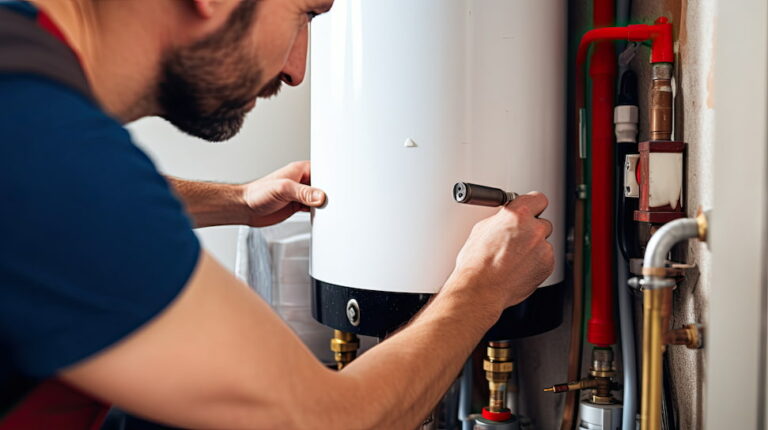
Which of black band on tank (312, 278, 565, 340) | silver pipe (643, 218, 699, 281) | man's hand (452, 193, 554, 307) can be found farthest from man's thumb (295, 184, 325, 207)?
silver pipe (643, 218, 699, 281)

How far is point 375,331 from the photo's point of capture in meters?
0.86

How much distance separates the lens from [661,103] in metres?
0.80

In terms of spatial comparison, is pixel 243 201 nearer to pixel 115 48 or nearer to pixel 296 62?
pixel 296 62

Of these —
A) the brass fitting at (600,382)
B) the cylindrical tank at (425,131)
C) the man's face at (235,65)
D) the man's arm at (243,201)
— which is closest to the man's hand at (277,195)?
the man's arm at (243,201)

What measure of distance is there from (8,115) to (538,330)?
65cm

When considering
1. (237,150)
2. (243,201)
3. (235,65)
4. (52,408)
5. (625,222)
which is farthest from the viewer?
(237,150)

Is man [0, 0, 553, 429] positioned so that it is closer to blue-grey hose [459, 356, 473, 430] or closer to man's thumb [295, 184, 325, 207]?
man's thumb [295, 184, 325, 207]

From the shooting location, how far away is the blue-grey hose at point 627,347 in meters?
0.90

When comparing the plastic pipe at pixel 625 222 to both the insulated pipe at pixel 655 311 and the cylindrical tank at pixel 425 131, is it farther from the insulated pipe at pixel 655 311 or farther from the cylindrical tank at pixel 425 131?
the insulated pipe at pixel 655 311

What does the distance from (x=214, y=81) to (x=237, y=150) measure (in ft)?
1.94

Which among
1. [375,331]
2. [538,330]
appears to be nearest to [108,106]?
[375,331]

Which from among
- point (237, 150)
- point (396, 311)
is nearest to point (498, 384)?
point (396, 311)

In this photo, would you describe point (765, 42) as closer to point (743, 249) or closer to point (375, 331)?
point (743, 249)

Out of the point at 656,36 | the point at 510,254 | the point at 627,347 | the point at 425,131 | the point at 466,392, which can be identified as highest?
the point at 656,36
